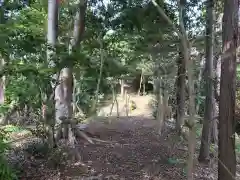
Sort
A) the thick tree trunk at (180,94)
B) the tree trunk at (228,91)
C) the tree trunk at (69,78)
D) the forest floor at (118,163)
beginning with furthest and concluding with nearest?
the thick tree trunk at (180,94)
the tree trunk at (69,78)
the forest floor at (118,163)
the tree trunk at (228,91)

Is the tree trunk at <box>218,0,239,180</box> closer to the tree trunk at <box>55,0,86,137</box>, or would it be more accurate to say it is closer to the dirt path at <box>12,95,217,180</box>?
the dirt path at <box>12,95,217,180</box>

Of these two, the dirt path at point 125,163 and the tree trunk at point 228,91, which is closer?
the tree trunk at point 228,91

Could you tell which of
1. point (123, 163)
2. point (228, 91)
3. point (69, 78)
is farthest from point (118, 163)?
point (228, 91)

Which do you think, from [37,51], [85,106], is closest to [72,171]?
[37,51]

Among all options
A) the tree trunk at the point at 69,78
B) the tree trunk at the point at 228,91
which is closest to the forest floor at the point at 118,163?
the tree trunk at the point at 69,78

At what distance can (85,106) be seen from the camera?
1916 cm

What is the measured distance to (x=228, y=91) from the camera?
221 inches

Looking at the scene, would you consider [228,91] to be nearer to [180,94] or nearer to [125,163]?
[125,163]

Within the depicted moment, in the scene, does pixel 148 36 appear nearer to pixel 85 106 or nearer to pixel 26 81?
pixel 26 81

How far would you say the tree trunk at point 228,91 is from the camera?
559cm

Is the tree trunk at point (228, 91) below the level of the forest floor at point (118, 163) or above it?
above

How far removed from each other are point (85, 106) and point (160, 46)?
30.9ft

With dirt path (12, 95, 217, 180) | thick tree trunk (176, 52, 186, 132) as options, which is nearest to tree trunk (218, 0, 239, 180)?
dirt path (12, 95, 217, 180)

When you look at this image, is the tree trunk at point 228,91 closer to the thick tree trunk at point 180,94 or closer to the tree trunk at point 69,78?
the tree trunk at point 69,78
